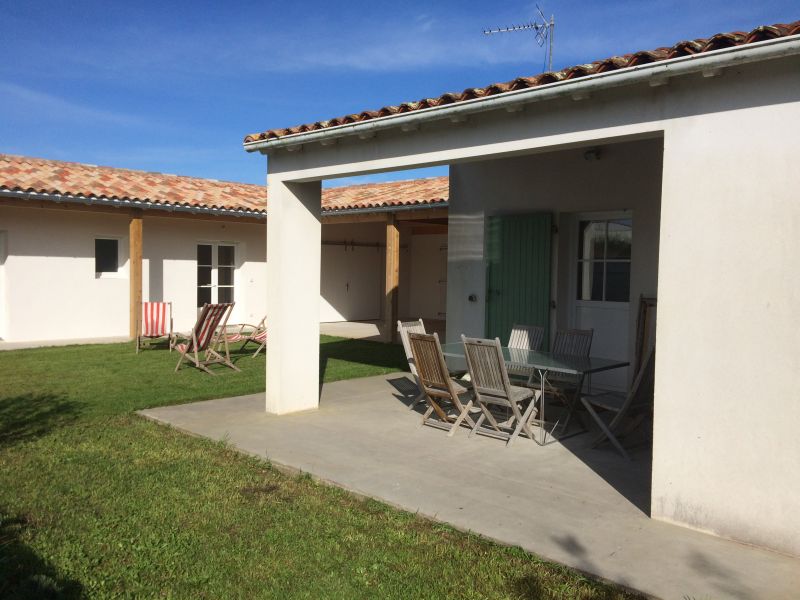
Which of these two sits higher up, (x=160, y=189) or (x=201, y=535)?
(x=160, y=189)

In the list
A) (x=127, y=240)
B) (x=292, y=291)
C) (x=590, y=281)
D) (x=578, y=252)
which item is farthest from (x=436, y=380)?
(x=127, y=240)

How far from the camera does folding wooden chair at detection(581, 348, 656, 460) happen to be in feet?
18.1

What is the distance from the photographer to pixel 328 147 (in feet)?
21.2

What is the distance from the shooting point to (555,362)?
6.27 m

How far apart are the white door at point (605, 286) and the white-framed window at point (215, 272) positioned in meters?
9.81

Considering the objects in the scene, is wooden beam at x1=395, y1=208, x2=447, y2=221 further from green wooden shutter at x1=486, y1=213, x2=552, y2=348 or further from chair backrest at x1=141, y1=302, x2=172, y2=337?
chair backrest at x1=141, y1=302, x2=172, y2=337

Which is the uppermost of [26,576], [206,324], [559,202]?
[559,202]

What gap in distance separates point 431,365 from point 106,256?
406 inches

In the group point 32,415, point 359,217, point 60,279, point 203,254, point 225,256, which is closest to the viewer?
point 32,415

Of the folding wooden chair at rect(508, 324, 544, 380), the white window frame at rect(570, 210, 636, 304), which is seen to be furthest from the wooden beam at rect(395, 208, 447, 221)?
the folding wooden chair at rect(508, 324, 544, 380)

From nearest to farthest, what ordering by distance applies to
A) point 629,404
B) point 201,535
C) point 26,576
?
1. point 26,576
2. point 201,535
3. point 629,404

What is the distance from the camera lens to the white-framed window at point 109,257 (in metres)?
14.0

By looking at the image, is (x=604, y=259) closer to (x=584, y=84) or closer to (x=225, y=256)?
(x=584, y=84)

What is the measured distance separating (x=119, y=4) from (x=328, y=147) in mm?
8837
